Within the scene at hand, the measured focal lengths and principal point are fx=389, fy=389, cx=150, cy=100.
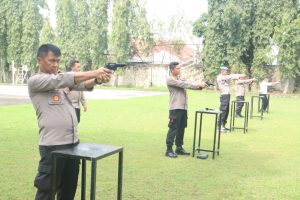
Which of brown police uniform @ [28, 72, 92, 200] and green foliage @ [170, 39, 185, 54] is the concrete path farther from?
green foliage @ [170, 39, 185, 54]

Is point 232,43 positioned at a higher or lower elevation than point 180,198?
higher

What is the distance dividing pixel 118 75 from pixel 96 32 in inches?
198

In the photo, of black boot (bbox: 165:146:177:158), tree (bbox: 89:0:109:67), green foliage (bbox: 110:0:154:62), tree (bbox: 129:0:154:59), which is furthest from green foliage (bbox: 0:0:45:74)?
black boot (bbox: 165:146:177:158)

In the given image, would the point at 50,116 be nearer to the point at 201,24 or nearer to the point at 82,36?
the point at 201,24

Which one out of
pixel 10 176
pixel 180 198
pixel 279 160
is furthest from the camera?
pixel 279 160

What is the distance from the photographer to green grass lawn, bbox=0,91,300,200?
17.8ft

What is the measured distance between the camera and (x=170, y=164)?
23.1ft

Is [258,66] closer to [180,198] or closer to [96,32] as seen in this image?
[96,32]

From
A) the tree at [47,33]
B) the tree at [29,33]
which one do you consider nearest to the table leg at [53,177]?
the tree at [29,33]

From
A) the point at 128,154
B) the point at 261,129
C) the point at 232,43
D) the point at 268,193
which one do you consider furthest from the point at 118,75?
the point at 268,193

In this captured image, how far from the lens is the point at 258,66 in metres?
32.7

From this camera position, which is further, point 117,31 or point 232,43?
point 117,31

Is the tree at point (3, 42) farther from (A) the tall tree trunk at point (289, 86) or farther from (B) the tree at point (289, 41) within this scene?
(A) the tall tree trunk at point (289, 86)

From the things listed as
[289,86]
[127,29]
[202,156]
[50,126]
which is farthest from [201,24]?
[50,126]
